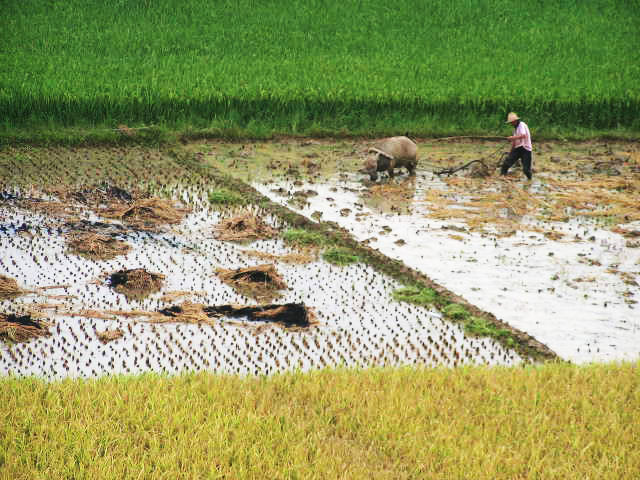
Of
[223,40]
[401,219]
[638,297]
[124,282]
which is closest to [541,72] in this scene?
[223,40]

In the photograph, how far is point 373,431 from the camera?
453 centimetres

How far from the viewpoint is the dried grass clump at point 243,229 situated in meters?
8.53

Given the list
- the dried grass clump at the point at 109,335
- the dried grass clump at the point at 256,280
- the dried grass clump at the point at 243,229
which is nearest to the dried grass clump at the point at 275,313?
Answer: the dried grass clump at the point at 256,280

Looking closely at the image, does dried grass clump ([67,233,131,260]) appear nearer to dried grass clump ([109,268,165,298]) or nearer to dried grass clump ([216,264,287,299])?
dried grass clump ([109,268,165,298])

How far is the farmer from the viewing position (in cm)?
1120

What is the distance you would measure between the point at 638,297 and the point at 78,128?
28.1 ft

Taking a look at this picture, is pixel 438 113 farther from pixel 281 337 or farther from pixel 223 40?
pixel 281 337

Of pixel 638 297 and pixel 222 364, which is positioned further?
pixel 638 297

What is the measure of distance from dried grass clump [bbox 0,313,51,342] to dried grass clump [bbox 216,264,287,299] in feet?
5.54

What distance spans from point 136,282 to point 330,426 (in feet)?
10.0

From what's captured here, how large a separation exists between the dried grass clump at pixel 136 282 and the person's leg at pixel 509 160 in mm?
5876

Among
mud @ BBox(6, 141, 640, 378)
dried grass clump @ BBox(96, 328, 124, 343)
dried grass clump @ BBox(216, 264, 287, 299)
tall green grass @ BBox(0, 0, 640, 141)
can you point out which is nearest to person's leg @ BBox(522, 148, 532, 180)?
mud @ BBox(6, 141, 640, 378)

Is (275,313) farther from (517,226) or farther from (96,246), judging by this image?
(517,226)

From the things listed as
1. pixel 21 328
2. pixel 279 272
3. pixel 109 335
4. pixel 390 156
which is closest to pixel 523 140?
pixel 390 156
